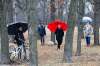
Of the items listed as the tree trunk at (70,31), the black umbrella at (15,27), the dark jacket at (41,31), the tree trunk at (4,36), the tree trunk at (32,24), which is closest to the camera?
the tree trunk at (32,24)

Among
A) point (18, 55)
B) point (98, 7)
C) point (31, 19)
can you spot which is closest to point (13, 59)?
point (18, 55)

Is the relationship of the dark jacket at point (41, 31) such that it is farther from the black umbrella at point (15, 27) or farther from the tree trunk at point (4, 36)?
the tree trunk at point (4, 36)

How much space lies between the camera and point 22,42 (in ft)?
74.8

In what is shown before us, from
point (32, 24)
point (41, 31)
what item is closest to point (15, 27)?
point (32, 24)

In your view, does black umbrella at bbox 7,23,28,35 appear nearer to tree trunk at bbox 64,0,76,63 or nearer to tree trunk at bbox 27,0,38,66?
tree trunk at bbox 64,0,76,63

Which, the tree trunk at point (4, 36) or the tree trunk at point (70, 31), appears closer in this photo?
the tree trunk at point (70, 31)

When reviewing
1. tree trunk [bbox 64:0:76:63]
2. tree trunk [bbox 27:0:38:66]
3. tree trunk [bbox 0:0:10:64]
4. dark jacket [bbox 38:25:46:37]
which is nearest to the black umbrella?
tree trunk [bbox 0:0:10:64]

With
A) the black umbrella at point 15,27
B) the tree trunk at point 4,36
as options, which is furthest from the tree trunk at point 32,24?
the black umbrella at point 15,27

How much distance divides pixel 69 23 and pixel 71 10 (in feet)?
2.22

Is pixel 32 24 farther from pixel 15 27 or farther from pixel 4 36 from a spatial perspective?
pixel 15 27

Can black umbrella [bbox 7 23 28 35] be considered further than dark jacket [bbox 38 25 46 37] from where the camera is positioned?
No

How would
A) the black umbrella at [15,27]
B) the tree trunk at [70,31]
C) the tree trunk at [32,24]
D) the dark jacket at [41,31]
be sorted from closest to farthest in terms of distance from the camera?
the tree trunk at [32,24] → the tree trunk at [70,31] → the black umbrella at [15,27] → the dark jacket at [41,31]

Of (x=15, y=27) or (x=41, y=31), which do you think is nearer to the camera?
(x=15, y=27)

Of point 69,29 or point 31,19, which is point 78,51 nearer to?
A: point 69,29
